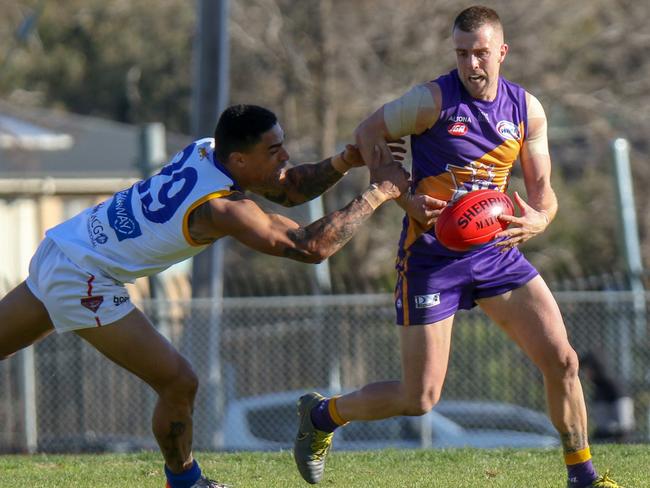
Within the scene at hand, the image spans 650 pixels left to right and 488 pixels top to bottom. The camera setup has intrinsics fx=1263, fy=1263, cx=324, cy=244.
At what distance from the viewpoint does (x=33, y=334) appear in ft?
20.9

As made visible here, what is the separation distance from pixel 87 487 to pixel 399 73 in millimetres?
17222

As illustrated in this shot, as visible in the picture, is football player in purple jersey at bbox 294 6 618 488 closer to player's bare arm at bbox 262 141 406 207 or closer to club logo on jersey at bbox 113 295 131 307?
player's bare arm at bbox 262 141 406 207

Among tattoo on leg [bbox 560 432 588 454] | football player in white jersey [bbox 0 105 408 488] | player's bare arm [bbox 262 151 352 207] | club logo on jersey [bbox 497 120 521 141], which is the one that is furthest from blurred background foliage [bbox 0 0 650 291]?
tattoo on leg [bbox 560 432 588 454]

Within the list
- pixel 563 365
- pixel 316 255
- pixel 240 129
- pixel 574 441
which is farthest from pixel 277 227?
pixel 574 441

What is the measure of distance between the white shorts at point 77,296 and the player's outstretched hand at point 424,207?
1.46 m

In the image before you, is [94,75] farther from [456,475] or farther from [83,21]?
[456,475]

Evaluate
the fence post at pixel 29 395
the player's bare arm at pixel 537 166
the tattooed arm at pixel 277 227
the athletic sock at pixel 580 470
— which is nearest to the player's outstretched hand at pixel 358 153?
the tattooed arm at pixel 277 227

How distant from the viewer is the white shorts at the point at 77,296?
19.9 ft

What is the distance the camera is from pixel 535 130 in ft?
20.6

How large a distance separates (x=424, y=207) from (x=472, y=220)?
271mm

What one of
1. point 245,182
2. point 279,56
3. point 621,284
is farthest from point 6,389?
point 279,56

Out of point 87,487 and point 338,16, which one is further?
point 338,16

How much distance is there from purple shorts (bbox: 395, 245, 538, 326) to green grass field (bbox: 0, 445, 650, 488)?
99 cm

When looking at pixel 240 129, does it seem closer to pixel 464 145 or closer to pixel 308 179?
pixel 308 179
